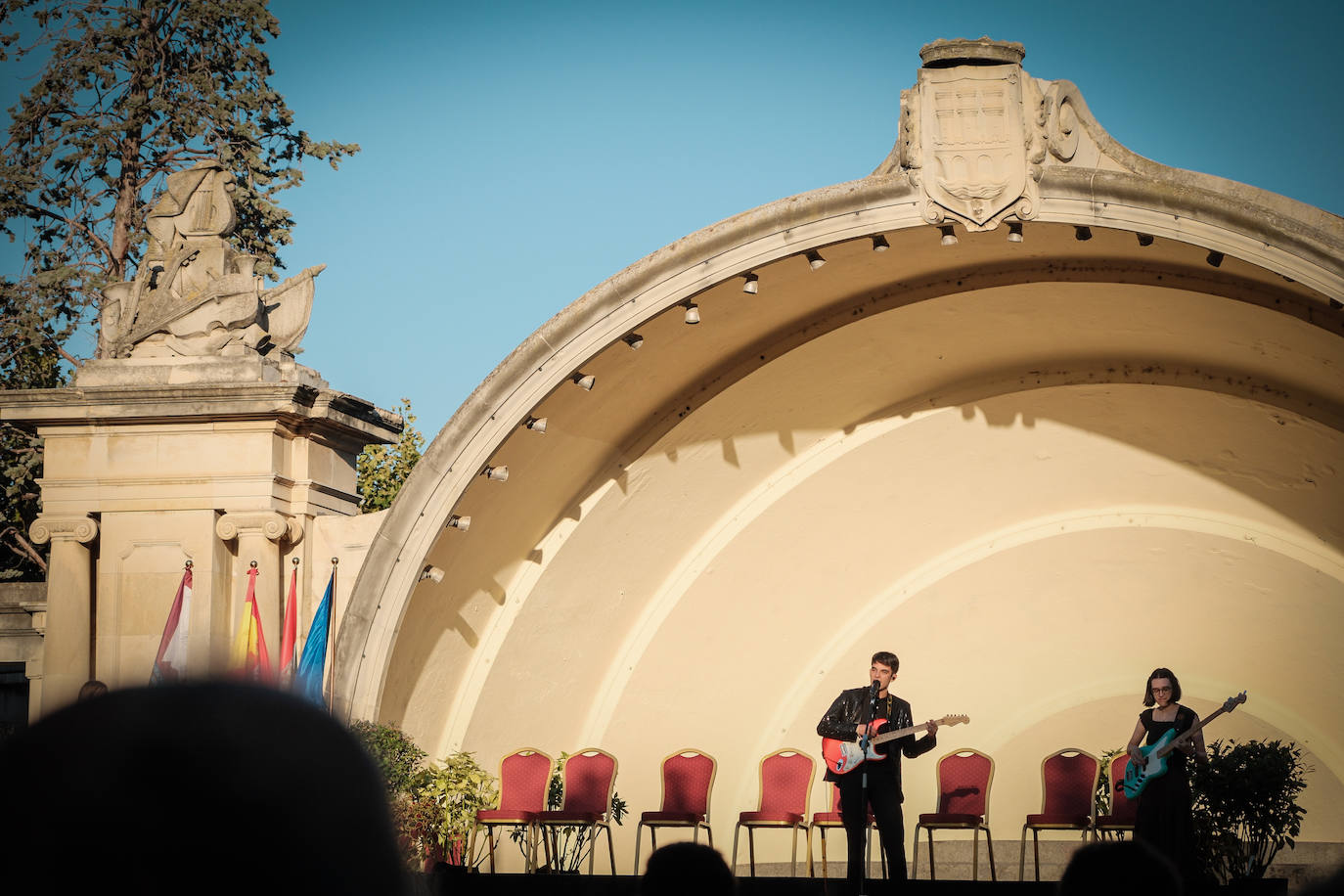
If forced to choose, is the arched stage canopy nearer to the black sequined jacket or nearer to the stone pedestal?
the stone pedestal

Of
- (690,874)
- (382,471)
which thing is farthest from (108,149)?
(690,874)

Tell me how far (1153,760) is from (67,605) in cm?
634

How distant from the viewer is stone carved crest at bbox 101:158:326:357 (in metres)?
8.90

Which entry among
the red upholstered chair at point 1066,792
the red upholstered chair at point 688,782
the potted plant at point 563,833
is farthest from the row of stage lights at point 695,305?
the red upholstered chair at point 1066,792

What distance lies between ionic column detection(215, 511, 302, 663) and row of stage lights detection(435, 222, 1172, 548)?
0.91m

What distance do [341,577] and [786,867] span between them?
13.0 ft

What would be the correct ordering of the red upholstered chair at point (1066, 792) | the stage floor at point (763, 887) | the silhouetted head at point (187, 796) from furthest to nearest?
1. the red upholstered chair at point (1066, 792)
2. the stage floor at point (763, 887)
3. the silhouetted head at point (187, 796)

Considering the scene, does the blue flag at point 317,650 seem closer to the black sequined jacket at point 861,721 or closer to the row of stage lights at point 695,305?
the row of stage lights at point 695,305

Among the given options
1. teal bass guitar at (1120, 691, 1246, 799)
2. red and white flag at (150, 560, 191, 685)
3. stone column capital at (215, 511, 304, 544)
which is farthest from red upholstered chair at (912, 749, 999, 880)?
red and white flag at (150, 560, 191, 685)

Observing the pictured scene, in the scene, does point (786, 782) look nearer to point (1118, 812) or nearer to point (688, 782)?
point (688, 782)

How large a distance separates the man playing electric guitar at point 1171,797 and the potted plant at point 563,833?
371cm

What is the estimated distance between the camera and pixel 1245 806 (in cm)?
806

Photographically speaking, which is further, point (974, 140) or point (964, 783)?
point (964, 783)

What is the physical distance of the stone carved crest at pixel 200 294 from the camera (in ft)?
29.2
